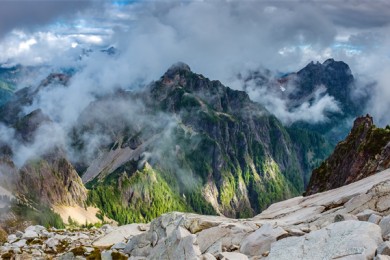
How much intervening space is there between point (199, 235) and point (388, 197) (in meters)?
22.2

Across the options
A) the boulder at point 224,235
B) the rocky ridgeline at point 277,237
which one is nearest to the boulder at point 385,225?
the rocky ridgeline at point 277,237

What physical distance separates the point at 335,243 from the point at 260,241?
980 cm

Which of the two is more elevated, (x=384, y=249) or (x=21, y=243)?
(x=21, y=243)

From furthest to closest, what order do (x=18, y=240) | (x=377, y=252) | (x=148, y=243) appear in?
(x=18, y=240) → (x=148, y=243) → (x=377, y=252)

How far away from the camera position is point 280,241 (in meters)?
43.1

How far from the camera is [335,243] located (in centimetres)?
3844

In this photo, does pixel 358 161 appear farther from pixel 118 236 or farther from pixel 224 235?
pixel 224 235

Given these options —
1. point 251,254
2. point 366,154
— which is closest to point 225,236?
point 251,254

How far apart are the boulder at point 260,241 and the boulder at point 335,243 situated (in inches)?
118

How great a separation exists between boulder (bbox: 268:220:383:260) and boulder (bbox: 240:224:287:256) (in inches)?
118

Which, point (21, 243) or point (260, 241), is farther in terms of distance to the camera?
point (21, 243)

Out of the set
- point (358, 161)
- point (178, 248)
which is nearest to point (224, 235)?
point (178, 248)

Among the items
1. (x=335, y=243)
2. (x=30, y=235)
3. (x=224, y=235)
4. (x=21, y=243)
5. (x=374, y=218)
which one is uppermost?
(x=30, y=235)

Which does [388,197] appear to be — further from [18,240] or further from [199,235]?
[18,240]
